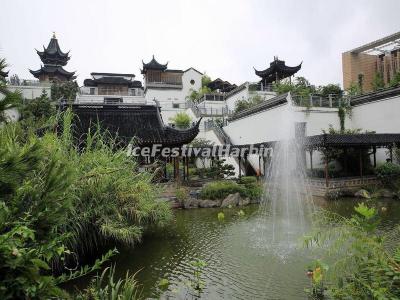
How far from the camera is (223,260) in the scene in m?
6.32

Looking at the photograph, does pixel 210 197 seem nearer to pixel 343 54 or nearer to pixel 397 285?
pixel 397 285

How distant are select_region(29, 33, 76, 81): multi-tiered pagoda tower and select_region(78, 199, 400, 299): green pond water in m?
36.3

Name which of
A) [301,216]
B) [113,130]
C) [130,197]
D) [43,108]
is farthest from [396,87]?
[43,108]

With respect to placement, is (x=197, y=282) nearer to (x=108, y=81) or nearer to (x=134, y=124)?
(x=134, y=124)

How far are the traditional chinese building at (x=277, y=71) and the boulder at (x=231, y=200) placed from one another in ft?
77.7

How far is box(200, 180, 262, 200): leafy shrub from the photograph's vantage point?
12.9m

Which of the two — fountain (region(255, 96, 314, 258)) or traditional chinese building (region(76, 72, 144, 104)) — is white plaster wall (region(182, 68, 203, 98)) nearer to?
traditional chinese building (region(76, 72, 144, 104))

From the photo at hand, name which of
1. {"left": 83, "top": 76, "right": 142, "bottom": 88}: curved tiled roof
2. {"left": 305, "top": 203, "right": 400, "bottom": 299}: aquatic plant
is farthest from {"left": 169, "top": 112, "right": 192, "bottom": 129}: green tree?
{"left": 305, "top": 203, "right": 400, "bottom": 299}: aquatic plant

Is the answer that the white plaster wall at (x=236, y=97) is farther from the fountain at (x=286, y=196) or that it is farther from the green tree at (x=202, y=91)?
the fountain at (x=286, y=196)

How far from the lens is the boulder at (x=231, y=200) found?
1266cm

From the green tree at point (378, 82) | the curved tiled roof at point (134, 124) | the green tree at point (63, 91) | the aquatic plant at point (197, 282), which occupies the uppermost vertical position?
the green tree at point (63, 91)

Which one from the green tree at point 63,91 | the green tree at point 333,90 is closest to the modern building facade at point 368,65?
the green tree at point 333,90

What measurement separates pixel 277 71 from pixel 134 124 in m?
23.9

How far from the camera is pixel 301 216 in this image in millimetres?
10305
